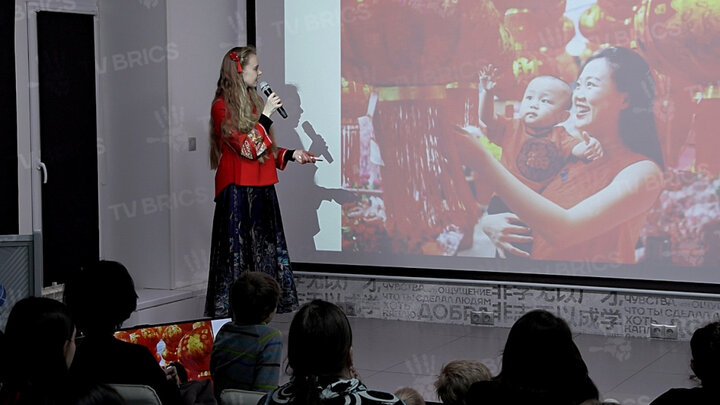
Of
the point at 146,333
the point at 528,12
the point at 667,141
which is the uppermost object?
the point at 528,12

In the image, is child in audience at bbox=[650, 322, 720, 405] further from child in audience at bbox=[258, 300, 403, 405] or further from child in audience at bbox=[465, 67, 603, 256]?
child in audience at bbox=[465, 67, 603, 256]

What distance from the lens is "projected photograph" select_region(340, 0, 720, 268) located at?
200 inches

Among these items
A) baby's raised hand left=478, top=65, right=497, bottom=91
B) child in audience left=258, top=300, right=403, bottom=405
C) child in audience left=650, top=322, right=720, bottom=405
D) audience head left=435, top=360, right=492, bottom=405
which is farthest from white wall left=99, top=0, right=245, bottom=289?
child in audience left=650, top=322, right=720, bottom=405

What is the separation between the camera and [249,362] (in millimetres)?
2750

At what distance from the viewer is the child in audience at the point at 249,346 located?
2748 millimetres

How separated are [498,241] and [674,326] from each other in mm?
1066

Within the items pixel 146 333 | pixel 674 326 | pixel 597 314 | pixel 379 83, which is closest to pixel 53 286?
pixel 379 83

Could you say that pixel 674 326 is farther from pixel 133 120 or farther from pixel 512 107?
pixel 133 120

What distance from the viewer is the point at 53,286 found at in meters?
5.43

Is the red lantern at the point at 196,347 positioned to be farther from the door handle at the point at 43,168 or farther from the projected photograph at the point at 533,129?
the projected photograph at the point at 533,129

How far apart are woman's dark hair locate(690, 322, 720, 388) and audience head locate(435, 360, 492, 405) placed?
51 centimetres

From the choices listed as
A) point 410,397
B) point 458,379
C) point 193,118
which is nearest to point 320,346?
point 410,397

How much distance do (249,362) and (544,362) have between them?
0.98 meters

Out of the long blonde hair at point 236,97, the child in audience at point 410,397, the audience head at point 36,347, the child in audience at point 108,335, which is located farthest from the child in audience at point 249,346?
the long blonde hair at point 236,97
